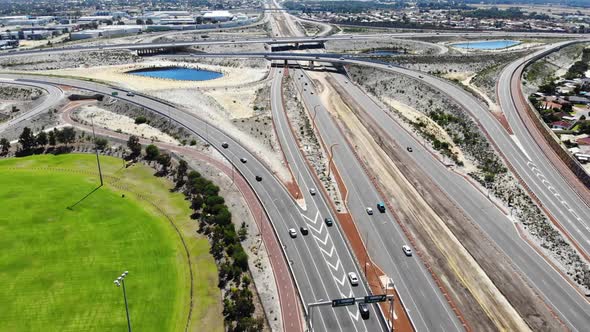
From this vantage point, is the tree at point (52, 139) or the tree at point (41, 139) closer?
the tree at point (41, 139)

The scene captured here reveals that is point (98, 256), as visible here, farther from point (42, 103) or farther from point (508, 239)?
point (42, 103)

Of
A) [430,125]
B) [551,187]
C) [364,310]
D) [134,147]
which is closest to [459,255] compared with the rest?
[364,310]

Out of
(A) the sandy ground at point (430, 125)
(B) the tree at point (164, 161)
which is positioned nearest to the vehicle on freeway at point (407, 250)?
(A) the sandy ground at point (430, 125)

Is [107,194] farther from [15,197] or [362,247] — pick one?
[362,247]

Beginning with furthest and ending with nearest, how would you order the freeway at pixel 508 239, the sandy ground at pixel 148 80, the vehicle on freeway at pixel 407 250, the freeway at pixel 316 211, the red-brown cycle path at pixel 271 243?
the sandy ground at pixel 148 80 < the vehicle on freeway at pixel 407 250 < the freeway at pixel 316 211 < the freeway at pixel 508 239 < the red-brown cycle path at pixel 271 243

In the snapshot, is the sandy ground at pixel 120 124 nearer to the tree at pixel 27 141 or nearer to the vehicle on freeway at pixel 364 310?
the tree at pixel 27 141
